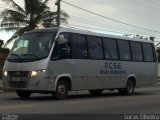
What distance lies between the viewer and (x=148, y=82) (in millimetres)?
29203

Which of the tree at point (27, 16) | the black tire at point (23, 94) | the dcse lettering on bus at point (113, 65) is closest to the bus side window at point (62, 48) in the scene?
the black tire at point (23, 94)

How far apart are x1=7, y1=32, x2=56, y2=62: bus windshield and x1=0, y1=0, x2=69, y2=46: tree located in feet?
85.3

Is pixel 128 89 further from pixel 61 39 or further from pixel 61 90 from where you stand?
pixel 61 39

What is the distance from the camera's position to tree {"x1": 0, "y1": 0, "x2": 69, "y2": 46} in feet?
158

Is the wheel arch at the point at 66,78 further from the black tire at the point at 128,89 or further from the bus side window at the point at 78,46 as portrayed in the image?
the black tire at the point at 128,89

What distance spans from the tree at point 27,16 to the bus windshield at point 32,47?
1024 inches

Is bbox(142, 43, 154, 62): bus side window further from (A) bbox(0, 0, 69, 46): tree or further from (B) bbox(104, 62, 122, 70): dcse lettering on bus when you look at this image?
(A) bbox(0, 0, 69, 46): tree

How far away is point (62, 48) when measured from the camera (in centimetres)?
2175

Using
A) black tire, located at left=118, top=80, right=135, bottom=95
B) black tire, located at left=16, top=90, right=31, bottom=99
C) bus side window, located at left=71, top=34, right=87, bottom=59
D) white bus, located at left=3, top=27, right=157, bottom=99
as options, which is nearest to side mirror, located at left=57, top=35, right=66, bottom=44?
white bus, located at left=3, top=27, right=157, bottom=99

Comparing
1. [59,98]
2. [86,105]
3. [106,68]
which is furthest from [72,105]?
[106,68]

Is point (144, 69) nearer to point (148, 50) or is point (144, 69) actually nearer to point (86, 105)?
point (148, 50)

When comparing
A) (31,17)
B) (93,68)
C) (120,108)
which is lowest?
(120,108)

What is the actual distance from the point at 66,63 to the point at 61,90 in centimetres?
112

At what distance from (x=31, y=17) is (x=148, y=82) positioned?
21499 millimetres
